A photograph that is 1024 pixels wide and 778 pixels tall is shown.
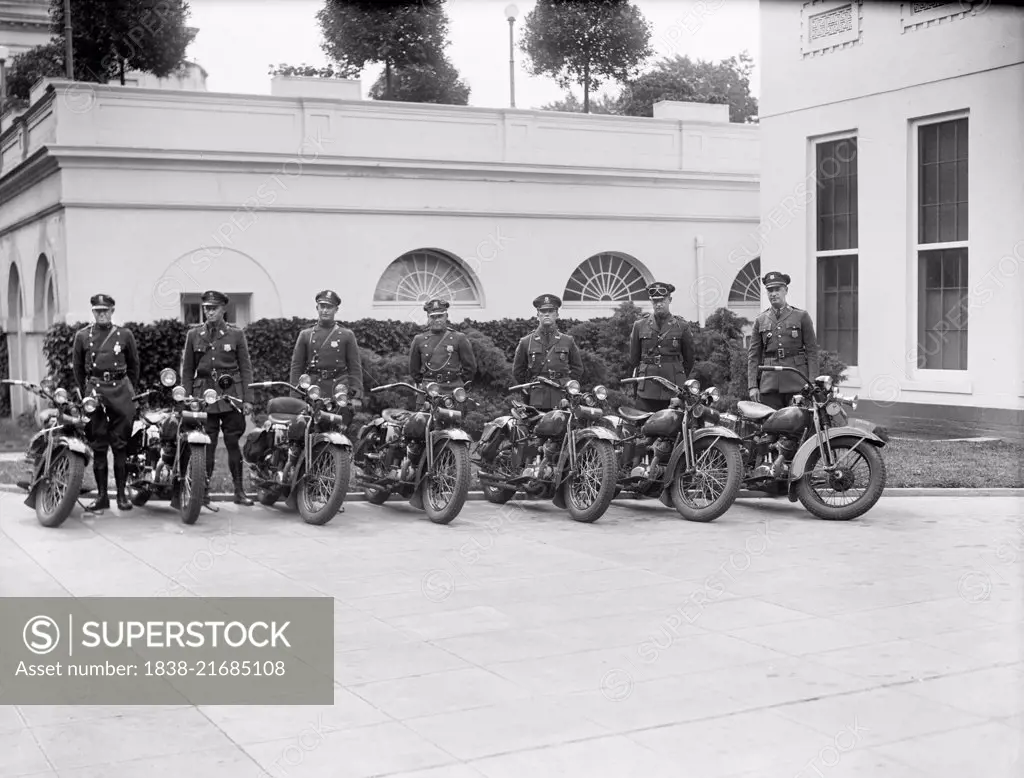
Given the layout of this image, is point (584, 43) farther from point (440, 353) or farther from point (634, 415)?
point (634, 415)

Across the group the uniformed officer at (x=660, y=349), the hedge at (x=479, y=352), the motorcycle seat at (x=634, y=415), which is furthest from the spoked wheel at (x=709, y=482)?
the hedge at (x=479, y=352)

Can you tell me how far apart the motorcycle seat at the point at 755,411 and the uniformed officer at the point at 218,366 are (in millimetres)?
4256

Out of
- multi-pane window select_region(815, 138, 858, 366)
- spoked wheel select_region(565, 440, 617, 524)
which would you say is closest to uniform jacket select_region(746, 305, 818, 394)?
spoked wheel select_region(565, 440, 617, 524)

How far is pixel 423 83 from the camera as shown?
32625mm

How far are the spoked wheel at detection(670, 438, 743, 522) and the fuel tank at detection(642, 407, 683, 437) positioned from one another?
8.7 inches

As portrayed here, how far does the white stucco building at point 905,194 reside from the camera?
52.1 ft

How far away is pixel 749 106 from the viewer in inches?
2040

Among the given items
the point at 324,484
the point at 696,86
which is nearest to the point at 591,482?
the point at 324,484

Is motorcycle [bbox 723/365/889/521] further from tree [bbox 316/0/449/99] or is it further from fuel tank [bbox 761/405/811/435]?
tree [bbox 316/0/449/99]

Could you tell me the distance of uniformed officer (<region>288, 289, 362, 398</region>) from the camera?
37.6 ft

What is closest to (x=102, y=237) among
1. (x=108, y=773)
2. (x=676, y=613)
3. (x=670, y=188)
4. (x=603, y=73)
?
(x=670, y=188)

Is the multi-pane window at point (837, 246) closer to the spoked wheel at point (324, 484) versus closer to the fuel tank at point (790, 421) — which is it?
the fuel tank at point (790, 421)

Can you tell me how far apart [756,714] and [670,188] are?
21.2 meters

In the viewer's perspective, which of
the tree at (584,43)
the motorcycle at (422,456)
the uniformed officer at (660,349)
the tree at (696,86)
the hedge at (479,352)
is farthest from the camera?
the tree at (696,86)
